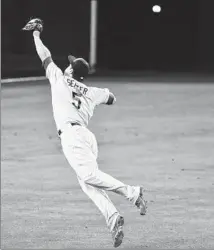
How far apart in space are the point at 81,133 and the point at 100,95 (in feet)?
1.51

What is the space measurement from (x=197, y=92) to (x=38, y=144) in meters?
14.0

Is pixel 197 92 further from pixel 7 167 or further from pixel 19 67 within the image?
pixel 7 167

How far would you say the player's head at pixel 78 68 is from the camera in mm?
9680

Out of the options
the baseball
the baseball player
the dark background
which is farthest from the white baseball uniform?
the baseball

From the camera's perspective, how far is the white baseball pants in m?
9.95

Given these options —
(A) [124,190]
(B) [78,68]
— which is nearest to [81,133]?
(A) [124,190]

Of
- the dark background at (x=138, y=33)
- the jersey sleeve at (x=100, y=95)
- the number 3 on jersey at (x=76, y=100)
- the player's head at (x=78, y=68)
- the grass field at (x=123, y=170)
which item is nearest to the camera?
the player's head at (x=78, y=68)

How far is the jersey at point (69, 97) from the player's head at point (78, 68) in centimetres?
24

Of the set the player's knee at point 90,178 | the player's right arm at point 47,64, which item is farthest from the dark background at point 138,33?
the player's knee at point 90,178

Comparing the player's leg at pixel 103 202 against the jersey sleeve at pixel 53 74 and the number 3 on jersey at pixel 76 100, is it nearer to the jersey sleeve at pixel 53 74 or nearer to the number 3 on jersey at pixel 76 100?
the number 3 on jersey at pixel 76 100

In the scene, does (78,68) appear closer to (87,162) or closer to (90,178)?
(87,162)

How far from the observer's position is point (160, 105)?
36.4 metres

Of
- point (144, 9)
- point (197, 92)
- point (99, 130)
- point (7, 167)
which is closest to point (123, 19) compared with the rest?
point (144, 9)

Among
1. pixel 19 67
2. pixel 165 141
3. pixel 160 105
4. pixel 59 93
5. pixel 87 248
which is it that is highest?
pixel 59 93
